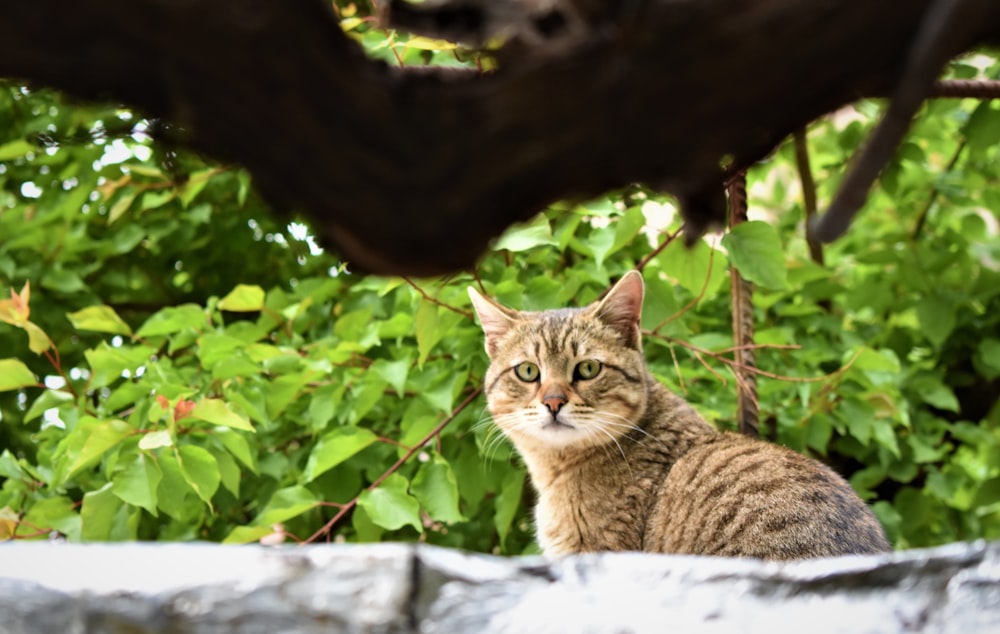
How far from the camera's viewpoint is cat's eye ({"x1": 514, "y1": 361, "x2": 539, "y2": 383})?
109 inches

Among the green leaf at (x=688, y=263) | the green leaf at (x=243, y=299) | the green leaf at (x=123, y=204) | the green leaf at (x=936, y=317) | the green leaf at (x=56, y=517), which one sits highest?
the green leaf at (x=688, y=263)

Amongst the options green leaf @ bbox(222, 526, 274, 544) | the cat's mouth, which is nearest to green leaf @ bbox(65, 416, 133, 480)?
green leaf @ bbox(222, 526, 274, 544)

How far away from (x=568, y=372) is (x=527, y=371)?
0.37 feet

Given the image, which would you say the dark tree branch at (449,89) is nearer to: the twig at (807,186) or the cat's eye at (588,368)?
the cat's eye at (588,368)

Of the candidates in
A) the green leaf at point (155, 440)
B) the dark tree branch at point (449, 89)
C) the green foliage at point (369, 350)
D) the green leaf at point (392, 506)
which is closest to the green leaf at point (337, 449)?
the green foliage at point (369, 350)

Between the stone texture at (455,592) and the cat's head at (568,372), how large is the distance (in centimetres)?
128

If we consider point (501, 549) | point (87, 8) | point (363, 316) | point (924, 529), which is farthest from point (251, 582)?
point (924, 529)

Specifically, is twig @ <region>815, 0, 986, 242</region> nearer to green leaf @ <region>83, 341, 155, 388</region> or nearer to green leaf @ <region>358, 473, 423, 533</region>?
green leaf @ <region>358, 473, 423, 533</region>

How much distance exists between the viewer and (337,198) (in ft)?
2.85

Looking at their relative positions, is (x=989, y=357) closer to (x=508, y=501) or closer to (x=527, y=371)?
(x=527, y=371)

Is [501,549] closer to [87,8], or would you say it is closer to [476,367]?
[476,367]

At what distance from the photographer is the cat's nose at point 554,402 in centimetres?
263

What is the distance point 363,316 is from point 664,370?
884 millimetres

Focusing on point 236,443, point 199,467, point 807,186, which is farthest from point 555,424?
point 807,186
